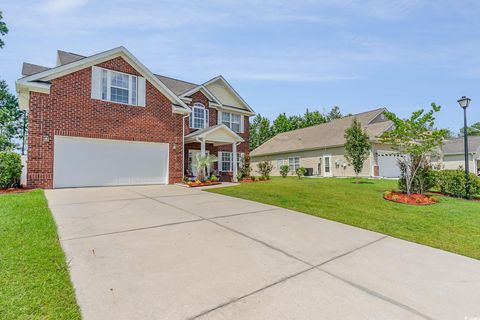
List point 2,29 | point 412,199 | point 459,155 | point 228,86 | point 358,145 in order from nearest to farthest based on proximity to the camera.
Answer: point 412,199 → point 358,145 → point 228,86 → point 2,29 → point 459,155

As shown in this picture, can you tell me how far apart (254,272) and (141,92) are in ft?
39.5

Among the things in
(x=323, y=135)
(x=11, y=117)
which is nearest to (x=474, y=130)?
(x=323, y=135)

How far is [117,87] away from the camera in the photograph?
39.7ft

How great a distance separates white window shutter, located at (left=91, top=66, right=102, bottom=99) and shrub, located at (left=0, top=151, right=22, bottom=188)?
3971 millimetres

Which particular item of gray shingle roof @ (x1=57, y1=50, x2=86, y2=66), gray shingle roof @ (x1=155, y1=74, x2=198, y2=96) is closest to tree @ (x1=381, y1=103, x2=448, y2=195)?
gray shingle roof @ (x1=155, y1=74, x2=198, y2=96)

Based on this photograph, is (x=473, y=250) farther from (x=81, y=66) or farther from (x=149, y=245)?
(x=81, y=66)

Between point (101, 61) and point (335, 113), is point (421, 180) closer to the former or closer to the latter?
point (101, 61)

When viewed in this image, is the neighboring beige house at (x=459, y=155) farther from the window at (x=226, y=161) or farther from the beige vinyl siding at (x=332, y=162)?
the window at (x=226, y=161)

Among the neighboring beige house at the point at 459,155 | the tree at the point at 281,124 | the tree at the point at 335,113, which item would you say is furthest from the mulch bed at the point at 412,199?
the tree at the point at 335,113

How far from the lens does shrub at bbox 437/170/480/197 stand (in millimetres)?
10367

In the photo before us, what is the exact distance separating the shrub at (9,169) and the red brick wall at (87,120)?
0.37 meters

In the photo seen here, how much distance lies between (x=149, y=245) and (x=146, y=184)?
9.19 meters

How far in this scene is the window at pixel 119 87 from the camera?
11.7 meters

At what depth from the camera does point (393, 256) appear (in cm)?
401
